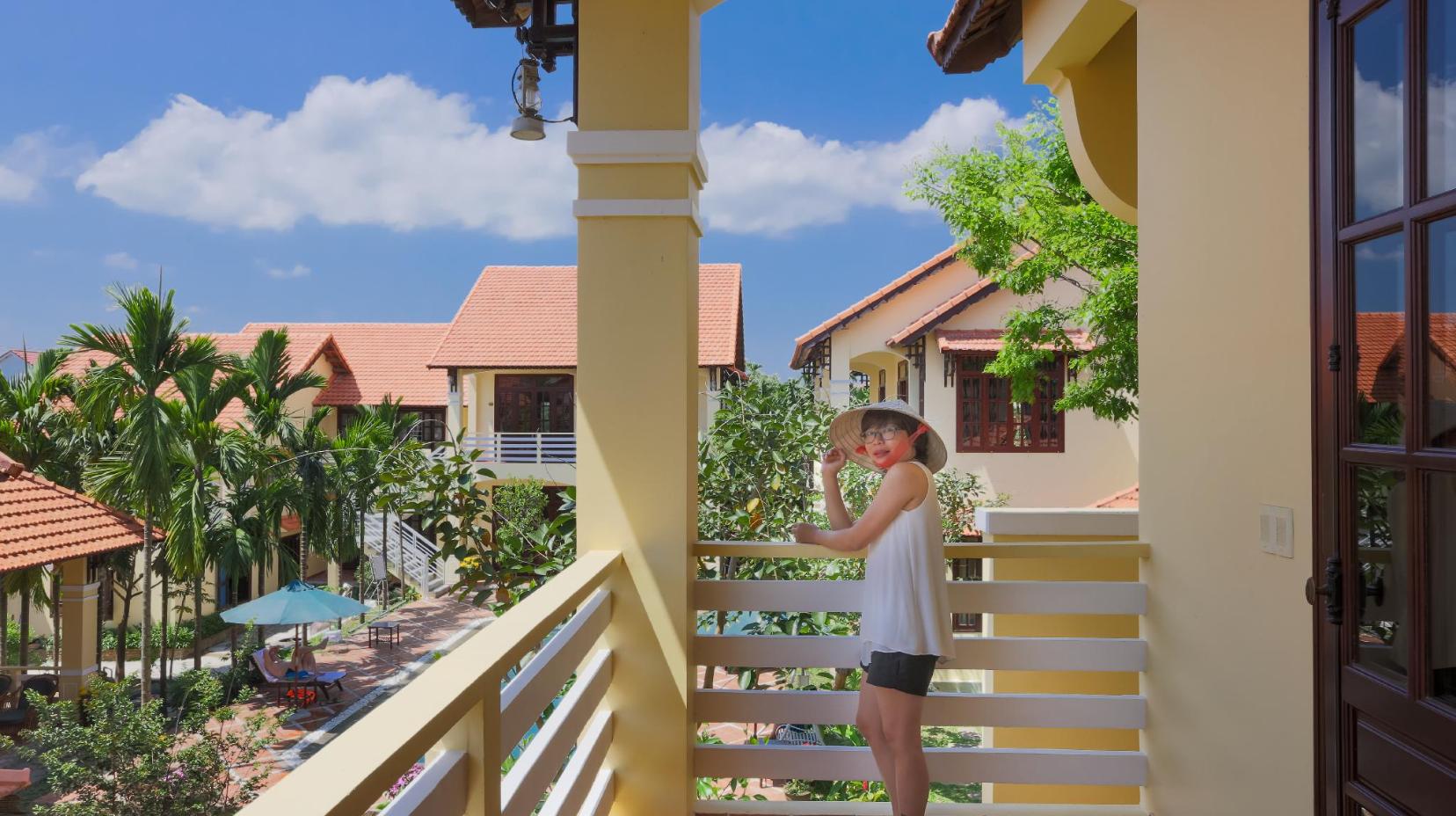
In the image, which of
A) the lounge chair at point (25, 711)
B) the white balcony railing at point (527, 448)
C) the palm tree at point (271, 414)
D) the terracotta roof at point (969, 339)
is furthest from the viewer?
the white balcony railing at point (527, 448)

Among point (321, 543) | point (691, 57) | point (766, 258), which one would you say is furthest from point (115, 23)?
point (691, 57)

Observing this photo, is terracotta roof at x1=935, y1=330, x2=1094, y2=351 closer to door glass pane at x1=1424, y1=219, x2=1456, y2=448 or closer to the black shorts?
the black shorts

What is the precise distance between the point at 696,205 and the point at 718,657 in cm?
127

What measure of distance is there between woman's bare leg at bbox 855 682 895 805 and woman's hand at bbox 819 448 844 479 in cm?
54

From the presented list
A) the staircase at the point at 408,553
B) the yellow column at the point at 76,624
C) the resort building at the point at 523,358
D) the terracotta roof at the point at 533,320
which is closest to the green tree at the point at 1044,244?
the terracotta roof at the point at 533,320

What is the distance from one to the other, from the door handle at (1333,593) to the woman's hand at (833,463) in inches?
41.1

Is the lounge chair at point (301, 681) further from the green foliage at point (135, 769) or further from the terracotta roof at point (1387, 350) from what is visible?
the terracotta roof at point (1387, 350)

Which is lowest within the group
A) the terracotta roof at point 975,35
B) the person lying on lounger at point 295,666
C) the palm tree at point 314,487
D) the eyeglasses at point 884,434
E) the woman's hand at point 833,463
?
the person lying on lounger at point 295,666

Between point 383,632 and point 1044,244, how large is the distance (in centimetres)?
1323

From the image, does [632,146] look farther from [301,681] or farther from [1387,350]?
[301,681]

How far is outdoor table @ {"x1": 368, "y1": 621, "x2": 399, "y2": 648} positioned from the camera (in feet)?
51.7

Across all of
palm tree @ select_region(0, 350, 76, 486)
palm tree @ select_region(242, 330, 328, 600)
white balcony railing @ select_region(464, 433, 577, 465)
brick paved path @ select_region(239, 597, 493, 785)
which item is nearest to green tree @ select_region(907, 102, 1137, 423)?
brick paved path @ select_region(239, 597, 493, 785)

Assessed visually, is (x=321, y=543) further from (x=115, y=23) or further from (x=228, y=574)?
(x=115, y=23)

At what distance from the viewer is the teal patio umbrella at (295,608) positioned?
11.9 m
